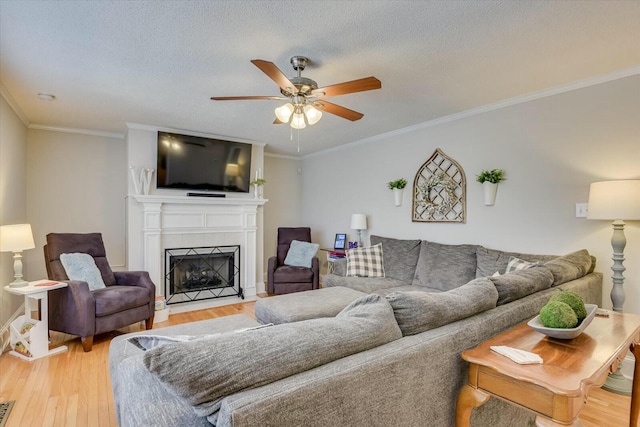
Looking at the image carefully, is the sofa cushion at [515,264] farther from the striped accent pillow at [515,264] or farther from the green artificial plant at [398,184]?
the green artificial plant at [398,184]

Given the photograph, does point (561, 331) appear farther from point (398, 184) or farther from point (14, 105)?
point (14, 105)

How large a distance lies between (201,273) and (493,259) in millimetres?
3753

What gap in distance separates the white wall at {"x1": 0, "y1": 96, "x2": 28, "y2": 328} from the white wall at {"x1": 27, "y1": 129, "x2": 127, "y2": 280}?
201 millimetres

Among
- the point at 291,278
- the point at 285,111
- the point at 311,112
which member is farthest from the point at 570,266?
the point at 291,278

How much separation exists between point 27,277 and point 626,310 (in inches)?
247

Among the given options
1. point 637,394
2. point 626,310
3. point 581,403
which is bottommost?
point 637,394

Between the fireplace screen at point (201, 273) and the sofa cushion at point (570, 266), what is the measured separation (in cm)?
390

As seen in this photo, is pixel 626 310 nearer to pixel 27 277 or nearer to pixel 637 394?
pixel 637 394

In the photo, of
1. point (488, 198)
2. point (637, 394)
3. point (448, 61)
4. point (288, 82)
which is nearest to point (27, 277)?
point (288, 82)

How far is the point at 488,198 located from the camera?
3.30m

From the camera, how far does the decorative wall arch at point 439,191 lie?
3621 mm

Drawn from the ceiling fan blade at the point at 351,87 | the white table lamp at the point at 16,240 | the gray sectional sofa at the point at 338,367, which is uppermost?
the ceiling fan blade at the point at 351,87

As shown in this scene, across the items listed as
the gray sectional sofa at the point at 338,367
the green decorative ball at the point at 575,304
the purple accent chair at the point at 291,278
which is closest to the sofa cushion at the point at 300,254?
the purple accent chair at the point at 291,278

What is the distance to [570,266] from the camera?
89.4 inches
